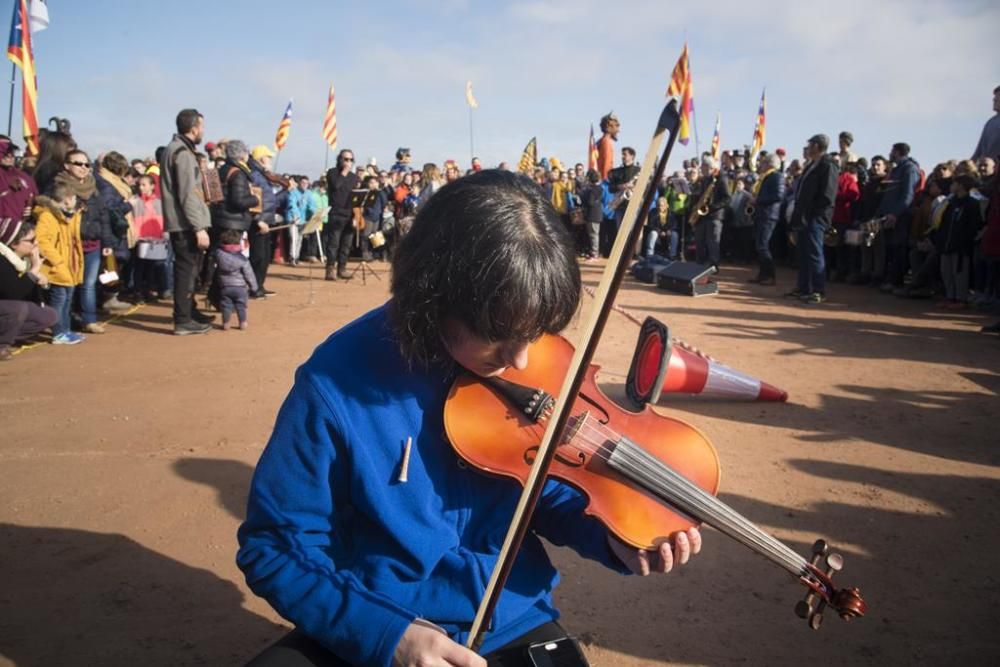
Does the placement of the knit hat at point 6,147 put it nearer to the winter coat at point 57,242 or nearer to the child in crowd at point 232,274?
the winter coat at point 57,242

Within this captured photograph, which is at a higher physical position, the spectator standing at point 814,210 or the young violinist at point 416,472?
the spectator standing at point 814,210

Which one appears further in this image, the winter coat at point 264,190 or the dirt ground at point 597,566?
the winter coat at point 264,190

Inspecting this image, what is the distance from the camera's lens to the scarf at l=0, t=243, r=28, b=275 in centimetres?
537

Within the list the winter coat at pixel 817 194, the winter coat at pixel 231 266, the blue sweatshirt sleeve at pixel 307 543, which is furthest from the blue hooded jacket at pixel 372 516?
the winter coat at pixel 817 194

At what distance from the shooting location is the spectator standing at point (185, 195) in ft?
19.8

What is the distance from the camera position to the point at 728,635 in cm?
244

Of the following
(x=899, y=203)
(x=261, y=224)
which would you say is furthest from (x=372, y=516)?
(x=899, y=203)

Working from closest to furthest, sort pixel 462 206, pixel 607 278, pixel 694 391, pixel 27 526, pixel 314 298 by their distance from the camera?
pixel 607 278
pixel 462 206
pixel 27 526
pixel 694 391
pixel 314 298

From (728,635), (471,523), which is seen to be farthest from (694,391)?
(471,523)

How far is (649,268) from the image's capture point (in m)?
10.8

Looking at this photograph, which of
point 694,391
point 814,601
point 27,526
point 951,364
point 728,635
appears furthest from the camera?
point 951,364

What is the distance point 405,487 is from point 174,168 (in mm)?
5860

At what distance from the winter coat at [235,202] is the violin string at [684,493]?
642cm

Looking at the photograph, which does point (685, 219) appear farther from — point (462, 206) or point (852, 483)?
point (462, 206)
